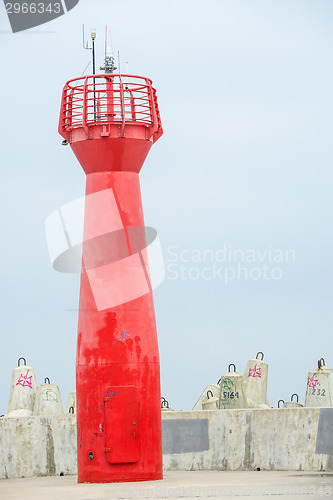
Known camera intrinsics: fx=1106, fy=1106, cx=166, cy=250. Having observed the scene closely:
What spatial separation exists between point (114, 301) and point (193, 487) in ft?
12.4

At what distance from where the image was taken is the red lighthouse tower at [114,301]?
66.7 ft

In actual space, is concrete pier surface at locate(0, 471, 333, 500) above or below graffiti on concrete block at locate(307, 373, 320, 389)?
below

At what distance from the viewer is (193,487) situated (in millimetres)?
19094

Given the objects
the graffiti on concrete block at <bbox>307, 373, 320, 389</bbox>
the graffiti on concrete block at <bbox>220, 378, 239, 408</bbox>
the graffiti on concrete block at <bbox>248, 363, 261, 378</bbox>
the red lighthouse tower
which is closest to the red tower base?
the red lighthouse tower

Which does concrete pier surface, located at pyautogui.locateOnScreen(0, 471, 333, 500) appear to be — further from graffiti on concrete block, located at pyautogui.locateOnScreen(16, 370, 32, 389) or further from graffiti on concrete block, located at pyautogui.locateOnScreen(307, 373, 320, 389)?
graffiti on concrete block, located at pyautogui.locateOnScreen(16, 370, 32, 389)

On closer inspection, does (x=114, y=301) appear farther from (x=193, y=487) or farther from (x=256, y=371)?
(x=256, y=371)

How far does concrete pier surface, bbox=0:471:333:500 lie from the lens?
17.7m

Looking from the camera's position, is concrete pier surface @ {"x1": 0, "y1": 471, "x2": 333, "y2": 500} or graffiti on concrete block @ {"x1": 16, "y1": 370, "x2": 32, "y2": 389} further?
graffiti on concrete block @ {"x1": 16, "y1": 370, "x2": 32, "y2": 389}

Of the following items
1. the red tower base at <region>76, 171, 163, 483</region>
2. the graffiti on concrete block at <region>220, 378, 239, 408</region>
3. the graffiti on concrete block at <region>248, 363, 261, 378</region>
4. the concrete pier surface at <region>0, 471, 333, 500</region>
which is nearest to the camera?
the concrete pier surface at <region>0, 471, 333, 500</region>

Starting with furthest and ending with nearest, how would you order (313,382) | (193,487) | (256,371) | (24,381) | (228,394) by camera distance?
1. (256,371)
2. (24,381)
3. (313,382)
4. (228,394)
5. (193,487)

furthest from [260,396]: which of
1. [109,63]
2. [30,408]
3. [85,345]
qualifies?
[109,63]

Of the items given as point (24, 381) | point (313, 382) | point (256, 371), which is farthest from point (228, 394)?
point (24, 381)

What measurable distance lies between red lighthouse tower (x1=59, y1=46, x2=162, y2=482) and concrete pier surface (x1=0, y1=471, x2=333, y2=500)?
0.70m

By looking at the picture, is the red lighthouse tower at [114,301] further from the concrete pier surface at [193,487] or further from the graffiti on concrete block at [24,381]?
the graffiti on concrete block at [24,381]
